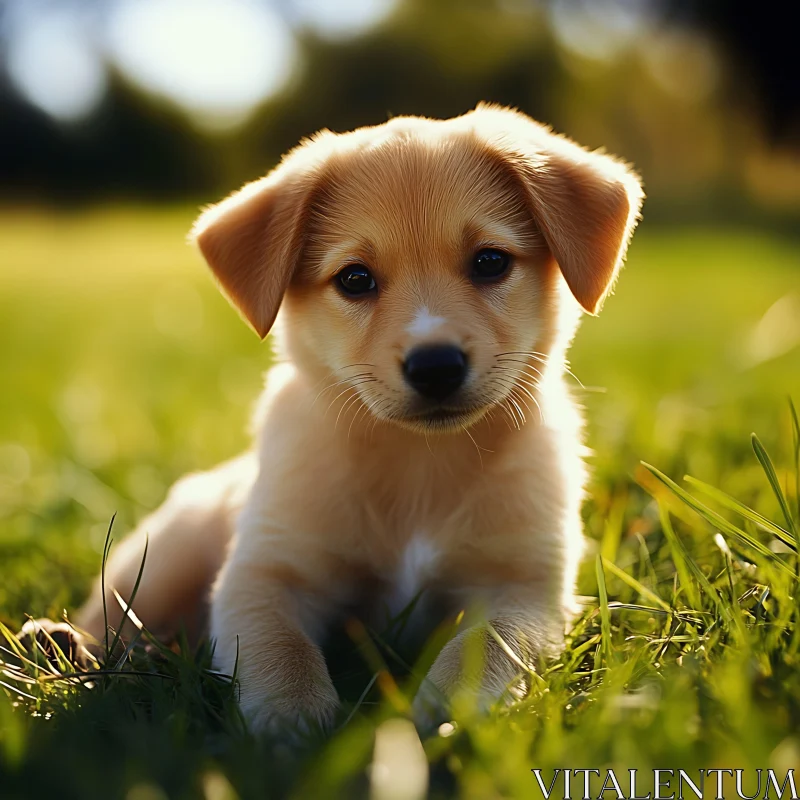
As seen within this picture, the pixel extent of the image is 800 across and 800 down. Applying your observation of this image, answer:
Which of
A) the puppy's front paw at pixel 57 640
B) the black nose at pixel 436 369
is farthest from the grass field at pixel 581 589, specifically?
the black nose at pixel 436 369

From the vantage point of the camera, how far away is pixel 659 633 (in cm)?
246

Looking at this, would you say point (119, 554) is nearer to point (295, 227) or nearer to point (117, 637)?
point (117, 637)

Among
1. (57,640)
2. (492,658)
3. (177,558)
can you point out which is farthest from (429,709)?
(177,558)

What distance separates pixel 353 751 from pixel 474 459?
1.23 m

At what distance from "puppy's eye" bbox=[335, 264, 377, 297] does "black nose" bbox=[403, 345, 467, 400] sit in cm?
41

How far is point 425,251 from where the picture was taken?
2.74 metres

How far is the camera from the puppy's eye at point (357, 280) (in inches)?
111

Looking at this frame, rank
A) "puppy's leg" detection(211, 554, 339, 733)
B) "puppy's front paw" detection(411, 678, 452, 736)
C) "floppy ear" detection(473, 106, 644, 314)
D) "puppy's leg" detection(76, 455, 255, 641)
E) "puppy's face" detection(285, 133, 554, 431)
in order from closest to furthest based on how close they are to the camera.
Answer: "puppy's front paw" detection(411, 678, 452, 736) → "puppy's leg" detection(211, 554, 339, 733) → "puppy's face" detection(285, 133, 554, 431) → "floppy ear" detection(473, 106, 644, 314) → "puppy's leg" detection(76, 455, 255, 641)

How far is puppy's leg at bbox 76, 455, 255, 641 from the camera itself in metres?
3.15

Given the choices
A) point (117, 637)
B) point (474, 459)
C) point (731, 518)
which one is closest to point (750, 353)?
point (731, 518)

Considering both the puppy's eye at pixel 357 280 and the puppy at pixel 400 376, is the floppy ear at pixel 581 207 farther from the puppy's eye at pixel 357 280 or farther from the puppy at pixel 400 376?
the puppy's eye at pixel 357 280

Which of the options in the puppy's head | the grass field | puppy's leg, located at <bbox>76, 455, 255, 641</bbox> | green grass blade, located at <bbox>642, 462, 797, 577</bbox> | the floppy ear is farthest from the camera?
puppy's leg, located at <bbox>76, 455, 255, 641</bbox>

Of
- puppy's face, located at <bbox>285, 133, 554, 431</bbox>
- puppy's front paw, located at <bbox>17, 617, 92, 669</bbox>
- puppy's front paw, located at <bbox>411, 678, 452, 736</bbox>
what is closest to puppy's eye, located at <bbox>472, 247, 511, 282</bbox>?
puppy's face, located at <bbox>285, 133, 554, 431</bbox>

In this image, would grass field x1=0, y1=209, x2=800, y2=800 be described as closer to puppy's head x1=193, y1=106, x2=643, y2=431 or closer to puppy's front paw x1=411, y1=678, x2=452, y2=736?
puppy's front paw x1=411, y1=678, x2=452, y2=736
